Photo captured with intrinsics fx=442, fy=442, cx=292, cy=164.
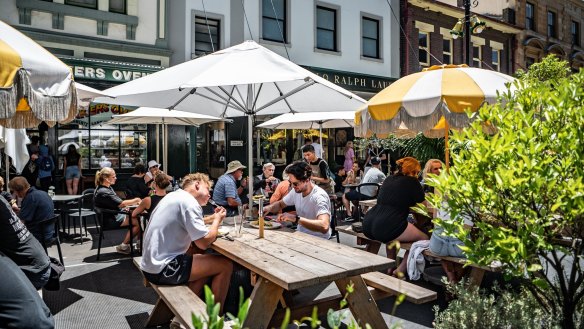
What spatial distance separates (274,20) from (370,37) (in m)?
4.65

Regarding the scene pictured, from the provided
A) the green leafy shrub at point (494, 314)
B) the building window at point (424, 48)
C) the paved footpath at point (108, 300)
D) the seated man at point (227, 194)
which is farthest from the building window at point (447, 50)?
the green leafy shrub at point (494, 314)

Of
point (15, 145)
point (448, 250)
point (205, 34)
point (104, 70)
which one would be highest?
point (205, 34)

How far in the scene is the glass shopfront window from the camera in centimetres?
1245

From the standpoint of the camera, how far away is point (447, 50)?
21203 millimetres

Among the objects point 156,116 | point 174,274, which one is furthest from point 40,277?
point 156,116

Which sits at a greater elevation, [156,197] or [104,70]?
[104,70]

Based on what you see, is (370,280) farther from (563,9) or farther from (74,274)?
(563,9)

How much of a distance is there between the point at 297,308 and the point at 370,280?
0.69 meters

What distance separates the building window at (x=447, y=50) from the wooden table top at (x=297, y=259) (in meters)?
19.0

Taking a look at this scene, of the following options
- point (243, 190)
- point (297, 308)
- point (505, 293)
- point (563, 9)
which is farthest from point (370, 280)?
point (563, 9)

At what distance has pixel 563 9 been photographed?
27312 mm

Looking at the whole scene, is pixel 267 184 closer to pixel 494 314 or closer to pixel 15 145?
pixel 15 145

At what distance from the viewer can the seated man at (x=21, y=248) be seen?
3043 millimetres

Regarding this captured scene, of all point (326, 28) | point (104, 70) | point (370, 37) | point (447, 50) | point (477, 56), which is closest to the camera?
point (104, 70)
